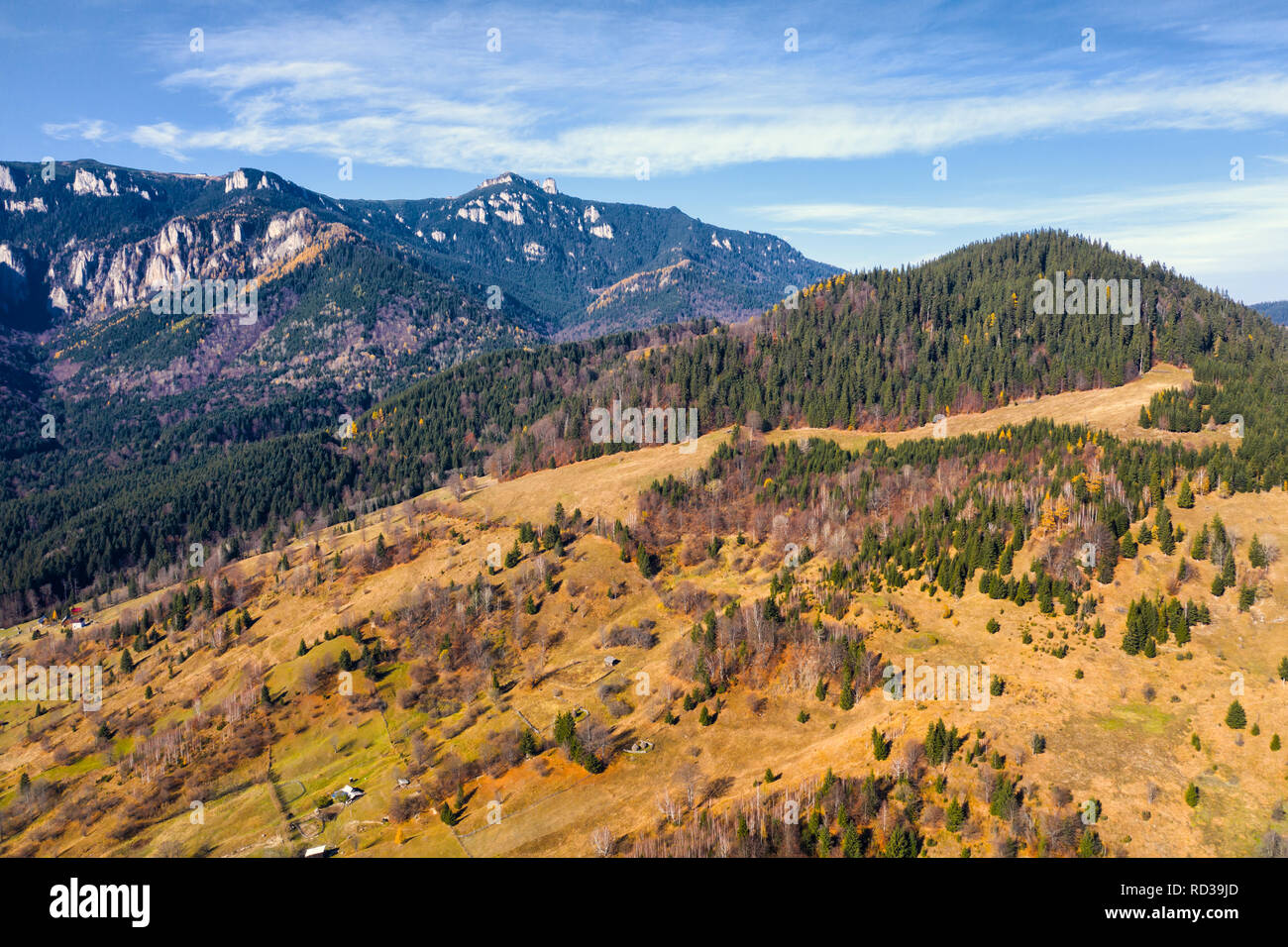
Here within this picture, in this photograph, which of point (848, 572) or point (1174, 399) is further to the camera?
point (1174, 399)

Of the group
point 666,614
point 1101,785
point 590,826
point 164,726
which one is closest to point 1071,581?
point 1101,785

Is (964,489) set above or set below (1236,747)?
above

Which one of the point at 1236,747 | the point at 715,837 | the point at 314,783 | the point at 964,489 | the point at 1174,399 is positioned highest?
the point at 1174,399

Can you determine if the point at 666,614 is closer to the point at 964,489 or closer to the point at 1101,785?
the point at 964,489

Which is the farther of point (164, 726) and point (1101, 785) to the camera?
point (164, 726)
